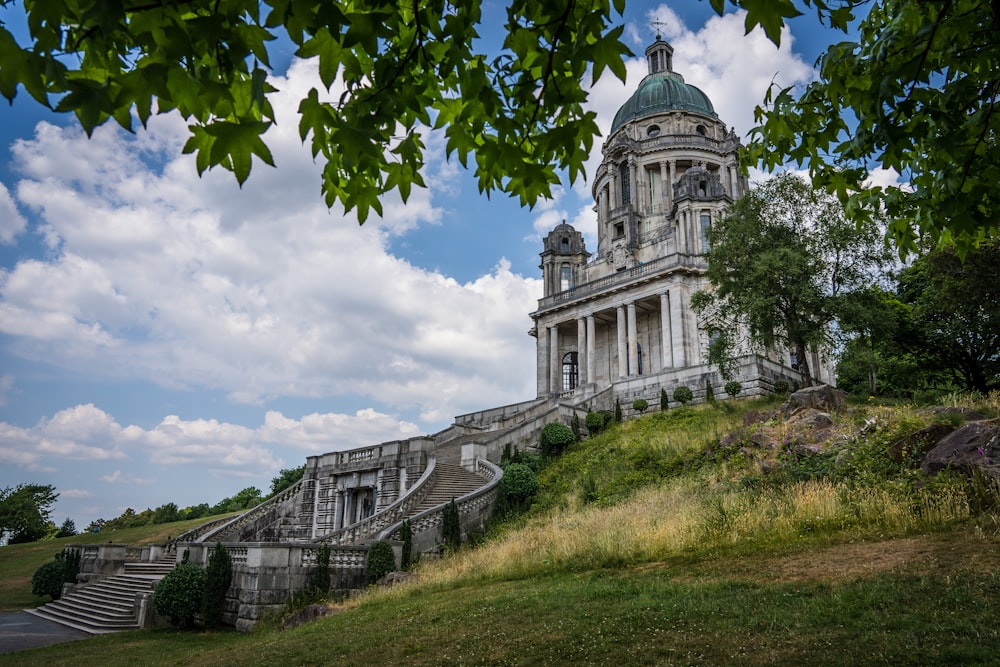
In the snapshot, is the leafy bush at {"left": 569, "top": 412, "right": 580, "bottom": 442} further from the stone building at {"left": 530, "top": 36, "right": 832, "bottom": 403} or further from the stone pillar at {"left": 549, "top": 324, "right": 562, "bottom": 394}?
the stone pillar at {"left": 549, "top": 324, "right": 562, "bottom": 394}

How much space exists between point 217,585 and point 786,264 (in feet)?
75.8

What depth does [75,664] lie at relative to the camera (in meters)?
12.3

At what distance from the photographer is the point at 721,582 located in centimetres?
945

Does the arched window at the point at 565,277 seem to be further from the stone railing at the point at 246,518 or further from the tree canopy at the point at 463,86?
the tree canopy at the point at 463,86

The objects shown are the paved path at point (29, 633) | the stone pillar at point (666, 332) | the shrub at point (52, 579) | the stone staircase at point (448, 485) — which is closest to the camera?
the paved path at point (29, 633)

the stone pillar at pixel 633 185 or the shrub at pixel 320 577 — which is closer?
the shrub at pixel 320 577

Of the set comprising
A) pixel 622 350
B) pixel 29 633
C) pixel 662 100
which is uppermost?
pixel 662 100

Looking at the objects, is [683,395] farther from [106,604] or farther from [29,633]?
[29,633]

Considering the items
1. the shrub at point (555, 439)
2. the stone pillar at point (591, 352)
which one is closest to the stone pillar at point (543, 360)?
the stone pillar at point (591, 352)

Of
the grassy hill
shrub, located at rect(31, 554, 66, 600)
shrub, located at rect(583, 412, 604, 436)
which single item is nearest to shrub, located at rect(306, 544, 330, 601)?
the grassy hill

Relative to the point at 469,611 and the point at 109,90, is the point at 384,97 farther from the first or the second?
the point at 469,611

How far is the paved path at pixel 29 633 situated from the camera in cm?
1577

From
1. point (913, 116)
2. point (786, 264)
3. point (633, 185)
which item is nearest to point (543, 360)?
point (633, 185)

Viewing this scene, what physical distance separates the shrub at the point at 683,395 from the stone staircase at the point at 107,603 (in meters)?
23.4
